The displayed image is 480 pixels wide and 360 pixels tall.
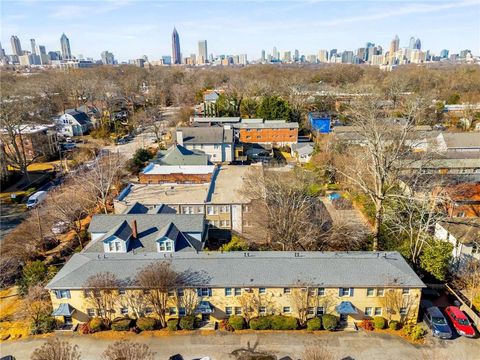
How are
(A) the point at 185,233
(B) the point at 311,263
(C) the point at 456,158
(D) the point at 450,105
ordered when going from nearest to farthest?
1. (B) the point at 311,263
2. (A) the point at 185,233
3. (C) the point at 456,158
4. (D) the point at 450,105

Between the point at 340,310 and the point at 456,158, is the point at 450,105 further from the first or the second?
the point at 340,310

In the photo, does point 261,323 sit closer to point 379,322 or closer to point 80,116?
point 379,322

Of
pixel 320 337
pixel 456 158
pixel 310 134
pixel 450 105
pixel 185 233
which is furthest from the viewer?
pixel 450 105

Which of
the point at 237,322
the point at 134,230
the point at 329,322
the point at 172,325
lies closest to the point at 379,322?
the point at 329,322

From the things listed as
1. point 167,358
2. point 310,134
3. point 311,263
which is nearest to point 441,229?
point 311,263

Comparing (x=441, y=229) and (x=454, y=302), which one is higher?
(x=441, y=229)

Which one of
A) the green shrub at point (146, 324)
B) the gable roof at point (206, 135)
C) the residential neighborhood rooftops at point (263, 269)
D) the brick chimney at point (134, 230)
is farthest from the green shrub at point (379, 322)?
the gable roof at point (206, 135)

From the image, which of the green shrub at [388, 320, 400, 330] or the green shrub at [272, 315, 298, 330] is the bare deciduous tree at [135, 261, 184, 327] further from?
the green shrub at [388, 320, 400, 330]

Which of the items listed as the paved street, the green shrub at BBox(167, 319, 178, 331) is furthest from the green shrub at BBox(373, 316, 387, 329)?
the green shrub at BBox(167, 319, 178, 331)
